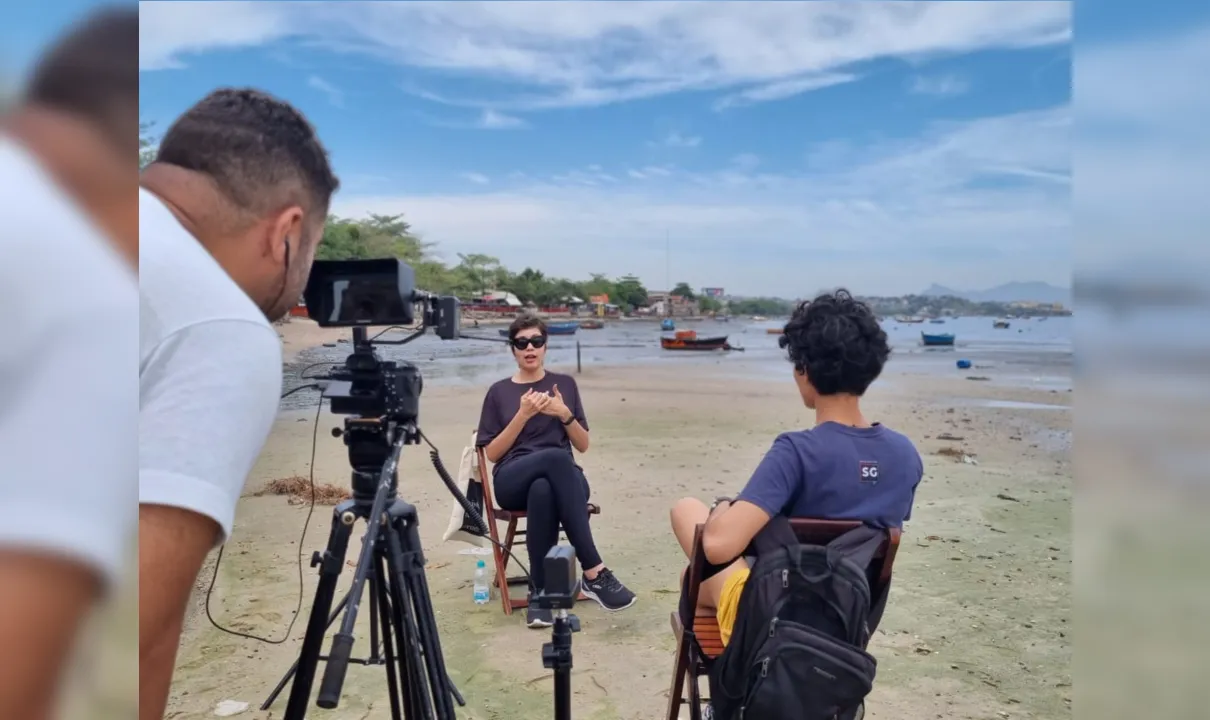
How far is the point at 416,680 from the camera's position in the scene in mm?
1616

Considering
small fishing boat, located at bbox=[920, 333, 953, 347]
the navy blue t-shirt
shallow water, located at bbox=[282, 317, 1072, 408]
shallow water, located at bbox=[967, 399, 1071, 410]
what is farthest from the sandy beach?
small fishing boat, located at bbox=[920, 333, 953, 347]

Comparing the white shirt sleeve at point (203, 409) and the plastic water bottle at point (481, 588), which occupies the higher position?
the white shirt sleeve at point (203, 409)

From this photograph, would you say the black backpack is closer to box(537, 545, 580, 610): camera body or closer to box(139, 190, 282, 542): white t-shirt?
box(537, 545, 580, 610): camera body

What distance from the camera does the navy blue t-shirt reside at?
5.45 ft

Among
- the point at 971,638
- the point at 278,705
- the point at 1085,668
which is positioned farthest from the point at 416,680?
the point at 971,638

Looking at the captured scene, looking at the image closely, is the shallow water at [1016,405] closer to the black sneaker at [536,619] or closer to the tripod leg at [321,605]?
the black sneaker at [536,619]

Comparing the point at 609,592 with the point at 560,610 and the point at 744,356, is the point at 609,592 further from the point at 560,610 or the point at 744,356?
the point at 744,356

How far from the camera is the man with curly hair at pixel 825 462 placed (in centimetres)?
165

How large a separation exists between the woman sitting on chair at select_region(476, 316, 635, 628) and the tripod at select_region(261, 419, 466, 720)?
3.57ft

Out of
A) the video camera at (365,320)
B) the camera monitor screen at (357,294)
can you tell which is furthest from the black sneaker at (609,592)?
the camera monitor screen at (357,294)

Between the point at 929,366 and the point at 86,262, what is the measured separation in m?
19.4

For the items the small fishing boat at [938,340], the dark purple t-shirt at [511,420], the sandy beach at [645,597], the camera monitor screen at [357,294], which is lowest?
the sandy beach at [645,597]

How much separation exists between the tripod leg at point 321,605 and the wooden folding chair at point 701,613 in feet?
2.48

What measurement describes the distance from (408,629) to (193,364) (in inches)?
42.2
